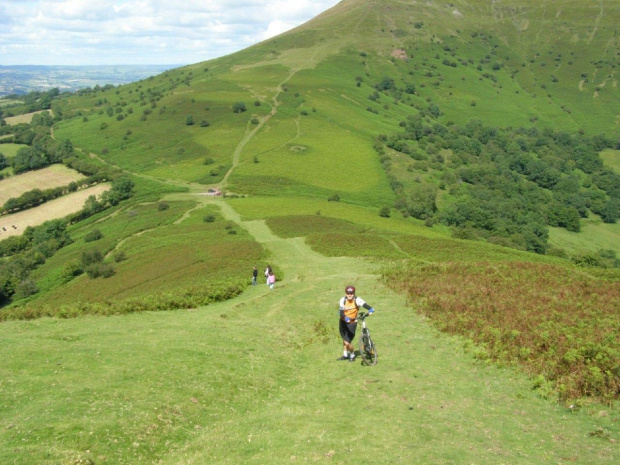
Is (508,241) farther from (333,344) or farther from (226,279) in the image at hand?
(333,344)

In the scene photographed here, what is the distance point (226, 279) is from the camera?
47469 mm

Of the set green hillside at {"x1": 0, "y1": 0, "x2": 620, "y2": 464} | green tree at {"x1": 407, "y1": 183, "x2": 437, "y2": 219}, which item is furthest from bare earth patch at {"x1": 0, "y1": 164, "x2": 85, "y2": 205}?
green tree at {"x1": 407, "y1": 183, "x2": 437, "y2": 219}

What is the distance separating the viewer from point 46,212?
136 metres

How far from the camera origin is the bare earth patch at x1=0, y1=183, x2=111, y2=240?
12662 cm

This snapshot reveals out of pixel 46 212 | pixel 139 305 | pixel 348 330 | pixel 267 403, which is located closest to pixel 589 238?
pixel 139 305

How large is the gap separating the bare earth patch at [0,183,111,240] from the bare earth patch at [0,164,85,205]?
13.9 metres

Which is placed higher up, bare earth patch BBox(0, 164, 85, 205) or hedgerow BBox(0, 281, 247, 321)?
hedgerow BBox(0, 281, 247, 321)

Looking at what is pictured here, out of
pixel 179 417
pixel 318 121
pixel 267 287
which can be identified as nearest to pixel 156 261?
pixel 267 287

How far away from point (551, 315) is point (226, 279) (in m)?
31.2

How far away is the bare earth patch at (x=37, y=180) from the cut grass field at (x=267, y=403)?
14938cm

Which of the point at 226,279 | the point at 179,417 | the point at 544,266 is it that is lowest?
the point at 226,279

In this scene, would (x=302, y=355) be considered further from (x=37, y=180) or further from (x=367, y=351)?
(x=37, y=180)

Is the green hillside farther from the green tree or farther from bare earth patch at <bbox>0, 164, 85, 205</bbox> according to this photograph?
bare earth patch at <bbox>0, 164, 85, 205</bbox>

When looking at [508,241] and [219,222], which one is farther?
[508,241]
